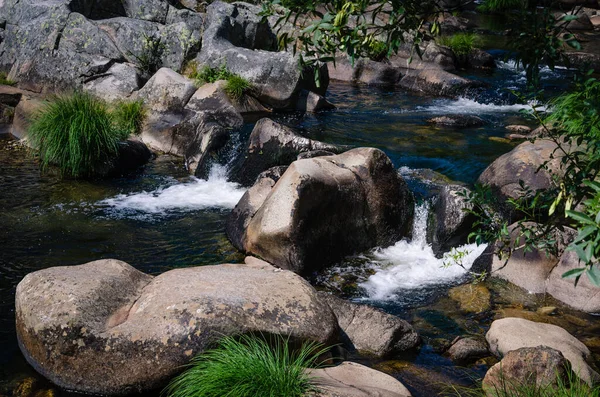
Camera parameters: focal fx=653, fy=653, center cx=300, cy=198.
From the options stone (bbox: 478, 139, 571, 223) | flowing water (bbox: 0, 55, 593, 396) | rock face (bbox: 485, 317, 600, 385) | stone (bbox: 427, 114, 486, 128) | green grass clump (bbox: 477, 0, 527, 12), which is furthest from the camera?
stone (bbox: 427, 114, 486, 128)

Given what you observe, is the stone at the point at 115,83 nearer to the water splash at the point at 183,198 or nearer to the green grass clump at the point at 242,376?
the water splash at the point at 183,198

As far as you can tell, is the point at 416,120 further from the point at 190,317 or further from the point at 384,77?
the point at 190,317

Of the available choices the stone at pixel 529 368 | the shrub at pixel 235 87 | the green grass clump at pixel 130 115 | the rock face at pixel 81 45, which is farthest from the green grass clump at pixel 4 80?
the stone at pixel 529 368

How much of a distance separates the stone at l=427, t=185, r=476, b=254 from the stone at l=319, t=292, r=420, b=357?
8.36 feet

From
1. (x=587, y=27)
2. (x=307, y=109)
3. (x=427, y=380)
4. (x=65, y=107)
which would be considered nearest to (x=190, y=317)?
(x=427, y=380)

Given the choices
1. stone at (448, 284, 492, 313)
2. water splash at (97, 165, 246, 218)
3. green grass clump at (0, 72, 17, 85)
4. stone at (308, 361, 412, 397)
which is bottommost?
water splash at (97, 165, 246, 218)

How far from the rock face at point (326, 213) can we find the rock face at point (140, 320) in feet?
6.34

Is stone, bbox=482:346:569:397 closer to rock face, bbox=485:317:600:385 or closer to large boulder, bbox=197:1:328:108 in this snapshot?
rock face, bbox=485:317:600:385

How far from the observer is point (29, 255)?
26.1 ft

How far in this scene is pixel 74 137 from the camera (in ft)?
34.9

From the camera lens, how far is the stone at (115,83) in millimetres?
13680

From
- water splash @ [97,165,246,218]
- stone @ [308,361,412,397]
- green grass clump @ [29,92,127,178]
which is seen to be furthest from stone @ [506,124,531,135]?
stone @ [308,361,412,397]

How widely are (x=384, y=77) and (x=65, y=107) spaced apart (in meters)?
10.3

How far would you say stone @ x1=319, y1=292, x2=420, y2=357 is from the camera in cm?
610
